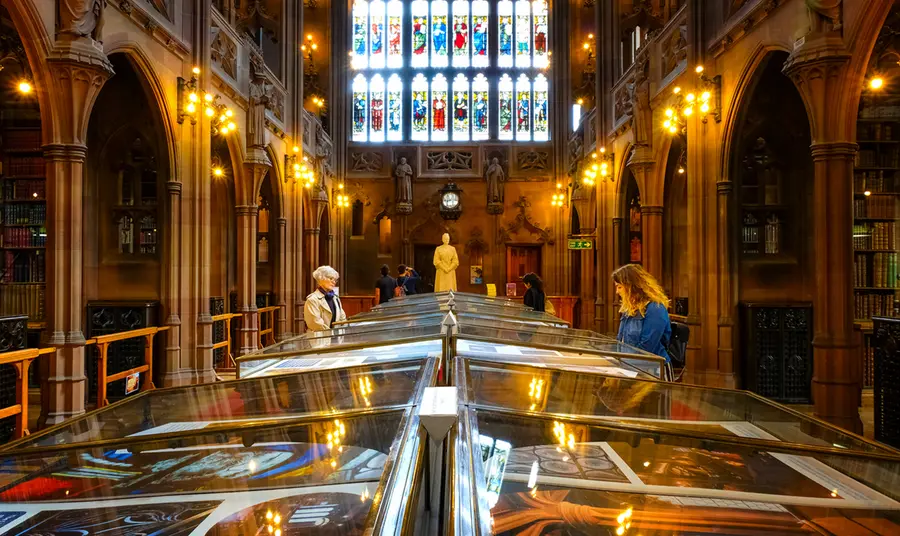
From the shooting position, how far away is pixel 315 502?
1.16m

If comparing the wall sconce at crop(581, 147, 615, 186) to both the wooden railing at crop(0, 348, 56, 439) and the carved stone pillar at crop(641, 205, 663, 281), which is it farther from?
the wooden railing at crop(0, 348, 56, 439)

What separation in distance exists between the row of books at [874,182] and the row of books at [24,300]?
11366mm

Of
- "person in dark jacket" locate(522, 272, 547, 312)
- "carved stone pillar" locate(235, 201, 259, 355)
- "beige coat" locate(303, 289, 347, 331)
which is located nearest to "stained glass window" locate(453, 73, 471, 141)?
"carved stone pillar" locate(235, 201, 259, 355)

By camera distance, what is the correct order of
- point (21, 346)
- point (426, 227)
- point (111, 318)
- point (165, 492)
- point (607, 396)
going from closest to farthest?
1. point (165, 492)
2. point (607, 396)
3. point (21, 346)
4. point (111, 318)
5. point (426, 227)

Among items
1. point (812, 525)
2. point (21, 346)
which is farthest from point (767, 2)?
point (21, 346)

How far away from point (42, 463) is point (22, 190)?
29.4 ft

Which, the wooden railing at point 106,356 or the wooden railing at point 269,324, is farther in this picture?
the wooden railing at point 269,324

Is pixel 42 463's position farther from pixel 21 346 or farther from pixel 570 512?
pixel 21 346

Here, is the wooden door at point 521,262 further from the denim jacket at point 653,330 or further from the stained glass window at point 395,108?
the denim jacket at point 653,330

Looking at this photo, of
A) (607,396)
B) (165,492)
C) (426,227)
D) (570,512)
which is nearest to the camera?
(570,512)

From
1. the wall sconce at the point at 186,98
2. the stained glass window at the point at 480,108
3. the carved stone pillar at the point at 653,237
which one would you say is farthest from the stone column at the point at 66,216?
the stained glass window at the point at 480,108

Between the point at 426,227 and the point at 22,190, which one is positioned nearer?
the point at 22,190

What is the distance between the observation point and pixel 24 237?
870 centimetres

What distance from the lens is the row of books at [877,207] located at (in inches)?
335
